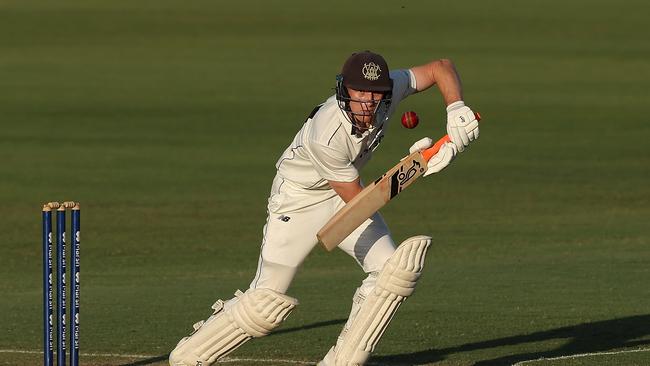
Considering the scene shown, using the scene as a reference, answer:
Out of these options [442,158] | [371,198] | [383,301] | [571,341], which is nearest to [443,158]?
[442,158]

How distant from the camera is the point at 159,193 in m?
19.4

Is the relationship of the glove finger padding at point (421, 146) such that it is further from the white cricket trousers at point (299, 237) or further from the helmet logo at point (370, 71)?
the white cricket trousers at point (299, 237)

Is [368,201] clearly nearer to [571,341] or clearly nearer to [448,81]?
[448,81]

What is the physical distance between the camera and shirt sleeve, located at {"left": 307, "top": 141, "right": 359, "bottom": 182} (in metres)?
6.74

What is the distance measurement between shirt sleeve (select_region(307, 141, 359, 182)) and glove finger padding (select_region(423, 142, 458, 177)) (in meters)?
0.38

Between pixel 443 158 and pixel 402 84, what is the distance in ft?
1.96

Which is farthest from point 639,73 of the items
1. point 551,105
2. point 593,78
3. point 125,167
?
point 125,167

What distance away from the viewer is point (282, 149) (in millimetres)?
23953

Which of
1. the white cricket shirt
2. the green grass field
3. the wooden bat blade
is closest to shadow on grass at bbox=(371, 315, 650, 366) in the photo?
the green grass field

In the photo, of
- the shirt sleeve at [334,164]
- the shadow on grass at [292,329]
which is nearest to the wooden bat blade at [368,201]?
the shirt sleeve at [334,164]

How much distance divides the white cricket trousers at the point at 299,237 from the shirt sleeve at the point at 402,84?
62cm

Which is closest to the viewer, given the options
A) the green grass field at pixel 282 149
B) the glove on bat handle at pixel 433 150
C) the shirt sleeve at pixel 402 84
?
the glove on bat handle at pixel 433 150

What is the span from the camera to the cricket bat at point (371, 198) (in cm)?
665

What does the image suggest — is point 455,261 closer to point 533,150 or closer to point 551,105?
point 533,150
